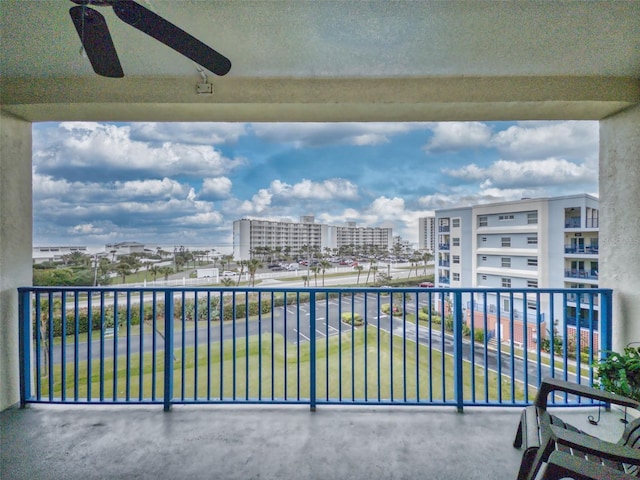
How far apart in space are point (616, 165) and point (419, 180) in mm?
2001

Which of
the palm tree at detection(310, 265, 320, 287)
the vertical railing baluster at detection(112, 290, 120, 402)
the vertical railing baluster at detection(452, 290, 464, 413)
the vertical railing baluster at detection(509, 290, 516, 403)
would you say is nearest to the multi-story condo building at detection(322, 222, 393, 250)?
the palm tree at detection(310, 265, 320, 287)

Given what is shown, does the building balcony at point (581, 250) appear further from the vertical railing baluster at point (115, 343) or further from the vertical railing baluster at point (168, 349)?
the vertical railing baluster at point (115, 343)

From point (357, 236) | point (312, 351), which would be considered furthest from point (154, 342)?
point (357, 236)

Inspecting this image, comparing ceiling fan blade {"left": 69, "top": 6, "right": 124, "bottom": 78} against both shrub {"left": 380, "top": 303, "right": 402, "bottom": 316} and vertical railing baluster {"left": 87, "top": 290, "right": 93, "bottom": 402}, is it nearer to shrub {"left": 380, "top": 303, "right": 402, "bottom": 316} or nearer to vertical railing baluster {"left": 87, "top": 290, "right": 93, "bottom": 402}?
vertical railing baluster {"left": 87, "top": 290, "right": 93, "bottom": 402}

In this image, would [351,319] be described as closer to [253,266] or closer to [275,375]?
[275,375]

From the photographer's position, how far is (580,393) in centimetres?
154

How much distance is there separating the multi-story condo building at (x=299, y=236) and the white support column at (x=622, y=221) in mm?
1843

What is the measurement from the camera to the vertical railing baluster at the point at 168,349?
2203mm

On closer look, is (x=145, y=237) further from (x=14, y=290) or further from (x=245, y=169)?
(x=245, y=169)

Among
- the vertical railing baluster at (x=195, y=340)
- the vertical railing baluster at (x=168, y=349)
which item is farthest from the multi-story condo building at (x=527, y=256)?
the vertical railing baluster at (x=168, y=349)

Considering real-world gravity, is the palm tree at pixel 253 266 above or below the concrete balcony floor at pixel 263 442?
above

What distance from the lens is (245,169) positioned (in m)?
3.95

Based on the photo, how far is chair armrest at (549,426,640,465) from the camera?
40.3 inches

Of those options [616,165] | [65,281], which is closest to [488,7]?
[616,165]
